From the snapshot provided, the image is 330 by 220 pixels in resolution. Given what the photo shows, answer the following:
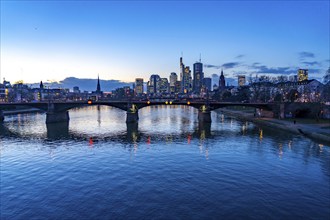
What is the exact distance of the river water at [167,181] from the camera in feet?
67.6

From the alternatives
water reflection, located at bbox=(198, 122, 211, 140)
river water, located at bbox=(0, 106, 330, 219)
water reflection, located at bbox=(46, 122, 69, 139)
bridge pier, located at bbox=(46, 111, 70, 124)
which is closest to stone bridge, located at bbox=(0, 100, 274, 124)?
bridge pier, located at bbox=(46, 111, 70, 124)

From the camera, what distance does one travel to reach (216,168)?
3250cm

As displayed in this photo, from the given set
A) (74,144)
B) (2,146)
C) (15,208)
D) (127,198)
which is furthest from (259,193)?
(2,146)

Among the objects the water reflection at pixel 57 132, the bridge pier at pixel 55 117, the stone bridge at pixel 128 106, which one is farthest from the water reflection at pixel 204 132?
the bridge pier at pixel 55 117

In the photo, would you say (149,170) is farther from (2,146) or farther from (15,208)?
(2,146)

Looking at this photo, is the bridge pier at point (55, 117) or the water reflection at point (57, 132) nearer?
the water reflection at point (57, 132)

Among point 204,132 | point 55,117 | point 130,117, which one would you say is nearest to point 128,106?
point 130,117

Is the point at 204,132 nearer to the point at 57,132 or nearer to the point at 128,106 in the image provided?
the point at 128,106

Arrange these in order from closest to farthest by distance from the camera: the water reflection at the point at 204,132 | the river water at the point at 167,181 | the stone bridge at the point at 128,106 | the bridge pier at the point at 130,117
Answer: the river water at the point at 167,181 → the water reflection at the point at 204,132 → the bridge pier at the point at 130,117 → the stone bridge at the point at 128,106

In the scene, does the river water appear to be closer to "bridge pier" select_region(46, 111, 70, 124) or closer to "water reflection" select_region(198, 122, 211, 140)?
"water reflection" select_region(198, 122, 211, 140)

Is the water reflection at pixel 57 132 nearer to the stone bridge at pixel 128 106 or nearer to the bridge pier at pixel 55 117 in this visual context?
the bridge pier at pixel 55 117

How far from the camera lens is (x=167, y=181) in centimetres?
2752

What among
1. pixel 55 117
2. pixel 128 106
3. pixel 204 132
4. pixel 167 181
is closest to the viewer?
pixel 167 181

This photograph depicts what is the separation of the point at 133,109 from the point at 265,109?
52.0 meters
